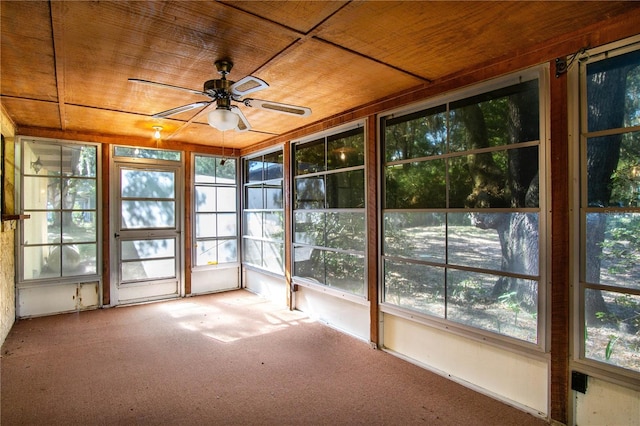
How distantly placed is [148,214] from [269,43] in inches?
152

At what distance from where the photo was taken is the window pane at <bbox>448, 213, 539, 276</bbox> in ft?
7.67

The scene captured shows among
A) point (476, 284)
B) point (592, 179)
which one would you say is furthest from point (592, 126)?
point (476, 284)

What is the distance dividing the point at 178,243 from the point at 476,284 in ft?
14.4

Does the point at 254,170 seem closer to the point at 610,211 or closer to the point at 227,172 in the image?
the point at 227,172

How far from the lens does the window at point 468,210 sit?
2355 mm

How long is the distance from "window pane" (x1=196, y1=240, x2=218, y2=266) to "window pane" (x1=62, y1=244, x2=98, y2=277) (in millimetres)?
1403

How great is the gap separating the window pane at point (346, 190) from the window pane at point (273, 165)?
1.20 metres

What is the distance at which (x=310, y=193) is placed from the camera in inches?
173

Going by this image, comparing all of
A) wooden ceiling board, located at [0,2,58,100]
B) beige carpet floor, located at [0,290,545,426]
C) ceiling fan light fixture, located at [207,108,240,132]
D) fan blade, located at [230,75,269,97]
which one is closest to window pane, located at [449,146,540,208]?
beige carpet floor, located at [0,290,545,426]

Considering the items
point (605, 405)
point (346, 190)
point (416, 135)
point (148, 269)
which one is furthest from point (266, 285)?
point (605, 405)

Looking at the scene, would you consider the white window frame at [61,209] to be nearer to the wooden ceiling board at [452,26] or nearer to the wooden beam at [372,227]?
the wooden beam at [372,227]

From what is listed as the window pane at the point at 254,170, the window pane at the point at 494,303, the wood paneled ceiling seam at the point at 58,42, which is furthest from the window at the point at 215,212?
the window pane at the point at 494,303

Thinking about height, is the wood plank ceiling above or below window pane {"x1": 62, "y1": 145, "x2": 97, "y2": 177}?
above

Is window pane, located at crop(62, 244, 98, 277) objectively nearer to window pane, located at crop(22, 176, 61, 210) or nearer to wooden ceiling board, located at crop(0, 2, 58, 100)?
window pane, located at crop(22, 176, 61, 210)
